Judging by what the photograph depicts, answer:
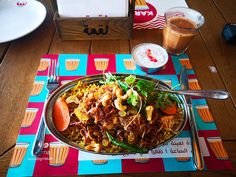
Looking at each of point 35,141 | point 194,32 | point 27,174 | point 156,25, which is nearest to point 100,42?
point 156,25

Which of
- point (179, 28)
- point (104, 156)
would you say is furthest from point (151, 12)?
point (104, 156)

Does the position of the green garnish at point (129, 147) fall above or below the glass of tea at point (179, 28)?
below

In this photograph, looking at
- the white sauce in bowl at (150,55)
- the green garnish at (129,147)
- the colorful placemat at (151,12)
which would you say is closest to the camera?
the green garnish at (129,147)

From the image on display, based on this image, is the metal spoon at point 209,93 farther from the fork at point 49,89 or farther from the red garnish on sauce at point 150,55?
the fork at point 49,89

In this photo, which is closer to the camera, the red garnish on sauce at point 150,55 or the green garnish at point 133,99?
the green garnish at point 133,99

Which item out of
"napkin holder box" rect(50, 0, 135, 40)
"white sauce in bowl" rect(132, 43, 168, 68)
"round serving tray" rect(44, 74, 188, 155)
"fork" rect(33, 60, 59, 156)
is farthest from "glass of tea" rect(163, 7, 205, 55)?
"fork" rect(33, 60, 59, 156)

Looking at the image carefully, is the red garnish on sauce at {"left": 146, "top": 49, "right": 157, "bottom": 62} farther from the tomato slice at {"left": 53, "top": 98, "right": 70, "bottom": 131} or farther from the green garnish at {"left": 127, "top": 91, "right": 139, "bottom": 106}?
the tomato slice at {"left": 53, "top": 98, "right": 70, "bottom": 131}

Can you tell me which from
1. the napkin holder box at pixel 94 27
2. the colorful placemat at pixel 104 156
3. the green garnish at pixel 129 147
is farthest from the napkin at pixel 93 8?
the green garnish at pixel 129 147
